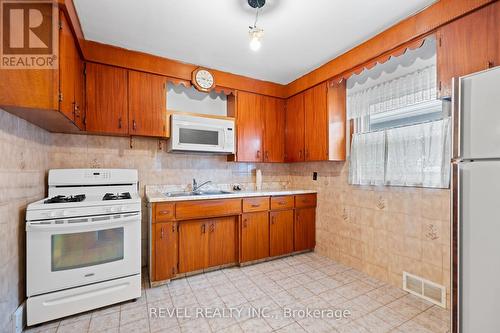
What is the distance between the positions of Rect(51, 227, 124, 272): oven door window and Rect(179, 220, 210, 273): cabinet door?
0.62m

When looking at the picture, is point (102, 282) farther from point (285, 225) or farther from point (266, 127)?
point (266, 127)

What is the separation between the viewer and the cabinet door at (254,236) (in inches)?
109

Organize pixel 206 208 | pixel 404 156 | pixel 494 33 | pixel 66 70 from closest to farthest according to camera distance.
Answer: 1. pixel 494 33
2. pixel 66 70
3. pixel 404 156
4. pixel 206 208

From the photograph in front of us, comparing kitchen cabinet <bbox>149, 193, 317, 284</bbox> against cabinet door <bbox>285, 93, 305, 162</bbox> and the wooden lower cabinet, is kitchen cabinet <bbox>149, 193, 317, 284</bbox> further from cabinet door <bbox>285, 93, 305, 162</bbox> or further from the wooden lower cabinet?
cabinet door <bbox>285, 93, 305, 162</bbox>

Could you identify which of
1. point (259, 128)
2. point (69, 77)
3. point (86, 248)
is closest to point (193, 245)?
point (86, 248)

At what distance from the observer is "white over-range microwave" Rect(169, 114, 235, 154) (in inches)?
104

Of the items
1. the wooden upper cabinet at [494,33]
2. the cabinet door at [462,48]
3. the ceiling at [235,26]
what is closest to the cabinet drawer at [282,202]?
the ceiling at [235,26]

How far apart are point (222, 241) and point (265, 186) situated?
1.20 metres

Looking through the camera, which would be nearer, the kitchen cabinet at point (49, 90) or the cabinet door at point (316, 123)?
the kitchen cabinet at point (49, 90)

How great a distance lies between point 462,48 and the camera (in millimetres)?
1631

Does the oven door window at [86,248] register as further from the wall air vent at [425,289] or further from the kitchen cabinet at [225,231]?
the wall air vent at [425,289]

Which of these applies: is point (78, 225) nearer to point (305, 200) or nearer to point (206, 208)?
point (206, 208)

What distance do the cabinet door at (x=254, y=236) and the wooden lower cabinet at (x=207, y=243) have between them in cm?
10

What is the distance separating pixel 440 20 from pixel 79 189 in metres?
3.48
